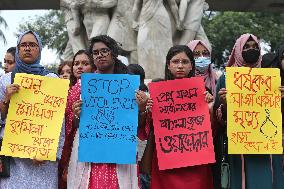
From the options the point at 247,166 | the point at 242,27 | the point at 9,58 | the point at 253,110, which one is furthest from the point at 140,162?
the point at 242,27

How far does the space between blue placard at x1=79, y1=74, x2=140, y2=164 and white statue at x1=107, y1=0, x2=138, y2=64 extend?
569 cm

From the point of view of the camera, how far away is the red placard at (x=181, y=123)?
4.43m

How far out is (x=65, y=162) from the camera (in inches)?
178

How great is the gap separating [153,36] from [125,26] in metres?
0.85

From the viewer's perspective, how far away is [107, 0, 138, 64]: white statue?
32.9ft

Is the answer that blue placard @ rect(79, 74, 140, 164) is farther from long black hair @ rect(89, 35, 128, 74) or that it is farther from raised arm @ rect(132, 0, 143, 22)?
raised arm @ rect(132, 0, 143, 22)

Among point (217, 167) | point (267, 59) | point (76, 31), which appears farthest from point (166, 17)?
point (217, 167)

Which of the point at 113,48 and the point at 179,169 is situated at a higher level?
the point at 113,48

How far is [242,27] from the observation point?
27.5 m

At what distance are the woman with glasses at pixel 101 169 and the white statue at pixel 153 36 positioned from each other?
496cm

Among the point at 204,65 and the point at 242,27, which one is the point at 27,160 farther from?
the point at 242,27

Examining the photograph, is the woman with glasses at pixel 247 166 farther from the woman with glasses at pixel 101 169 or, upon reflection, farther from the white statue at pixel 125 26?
the white statue at pixel 125 26

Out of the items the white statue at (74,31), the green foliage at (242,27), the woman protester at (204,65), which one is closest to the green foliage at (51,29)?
the green foliage at (242,27)

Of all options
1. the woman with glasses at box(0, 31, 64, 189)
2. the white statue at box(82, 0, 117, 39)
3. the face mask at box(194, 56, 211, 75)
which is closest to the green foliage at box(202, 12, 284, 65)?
the white statue at box(82, 0, 117, 39)
